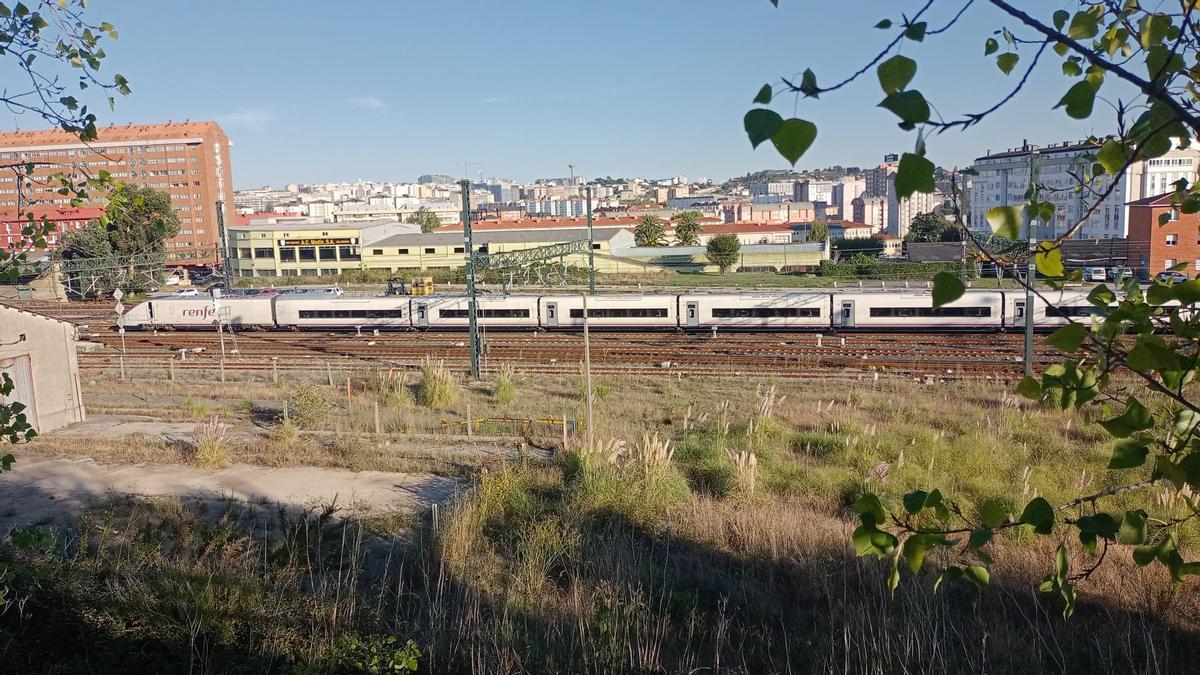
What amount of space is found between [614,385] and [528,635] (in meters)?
15.2

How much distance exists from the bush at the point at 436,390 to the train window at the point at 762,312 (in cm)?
1134

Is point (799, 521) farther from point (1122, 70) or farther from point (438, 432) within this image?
point (438, 432)

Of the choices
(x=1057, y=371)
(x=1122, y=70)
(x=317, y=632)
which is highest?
(x=1122, y=70)

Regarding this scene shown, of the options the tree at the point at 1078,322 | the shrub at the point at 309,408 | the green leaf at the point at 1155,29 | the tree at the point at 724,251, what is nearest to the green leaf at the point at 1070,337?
the tree at the point at 1078,322

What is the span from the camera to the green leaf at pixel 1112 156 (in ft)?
6.38

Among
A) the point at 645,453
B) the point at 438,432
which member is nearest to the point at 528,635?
the point at 645,453

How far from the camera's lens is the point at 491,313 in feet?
94.6

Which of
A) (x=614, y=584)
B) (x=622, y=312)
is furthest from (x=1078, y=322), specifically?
(x=622, y=312)

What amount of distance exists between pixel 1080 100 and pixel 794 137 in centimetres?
81

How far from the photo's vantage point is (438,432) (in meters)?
15.0

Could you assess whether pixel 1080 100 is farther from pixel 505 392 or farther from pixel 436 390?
pixel 436 390

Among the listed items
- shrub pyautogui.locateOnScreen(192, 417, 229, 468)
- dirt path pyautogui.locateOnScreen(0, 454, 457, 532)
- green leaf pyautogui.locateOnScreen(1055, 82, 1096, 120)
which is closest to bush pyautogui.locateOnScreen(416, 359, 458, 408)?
shrub pyautogui.locateOnScreen(192, 417, 229, 468)

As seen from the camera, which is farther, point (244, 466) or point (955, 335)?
point (955, 335)

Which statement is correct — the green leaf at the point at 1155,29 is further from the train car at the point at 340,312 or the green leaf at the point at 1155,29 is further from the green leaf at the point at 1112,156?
the train car at the point at 340,312
